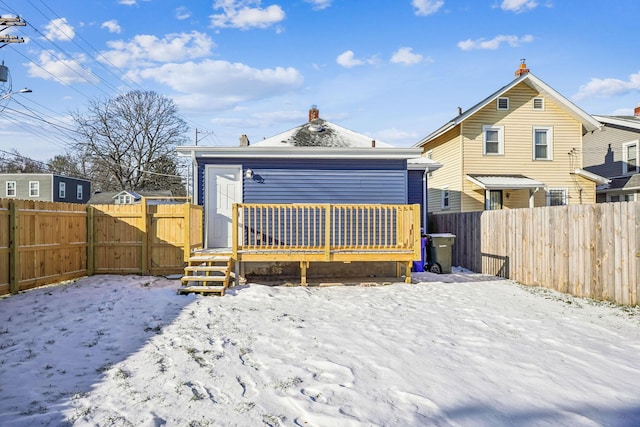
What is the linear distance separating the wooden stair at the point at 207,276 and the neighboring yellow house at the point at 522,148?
10.6 m

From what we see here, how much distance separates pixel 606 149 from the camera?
18578 millimetres

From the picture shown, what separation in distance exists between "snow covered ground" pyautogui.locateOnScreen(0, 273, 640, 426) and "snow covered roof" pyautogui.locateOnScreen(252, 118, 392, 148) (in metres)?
6.53

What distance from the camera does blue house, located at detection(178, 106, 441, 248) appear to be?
955cm

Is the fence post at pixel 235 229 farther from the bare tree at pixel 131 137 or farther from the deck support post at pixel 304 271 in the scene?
the bare tree at pixel 131 137

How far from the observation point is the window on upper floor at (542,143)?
15.8m

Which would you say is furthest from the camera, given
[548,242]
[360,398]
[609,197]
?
[609,197]

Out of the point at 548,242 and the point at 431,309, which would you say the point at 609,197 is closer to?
the point at 548,242

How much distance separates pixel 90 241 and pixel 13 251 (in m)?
2.01

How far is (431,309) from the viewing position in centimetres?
611

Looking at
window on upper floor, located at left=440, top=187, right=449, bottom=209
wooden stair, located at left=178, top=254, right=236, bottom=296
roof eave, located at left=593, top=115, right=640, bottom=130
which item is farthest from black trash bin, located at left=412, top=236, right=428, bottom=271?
roof eave, located at left=593, top=115, right=640, bottom=130

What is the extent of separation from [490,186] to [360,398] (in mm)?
12777

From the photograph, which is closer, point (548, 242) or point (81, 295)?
point (81, 295)

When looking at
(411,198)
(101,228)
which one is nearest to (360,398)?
(101,228)

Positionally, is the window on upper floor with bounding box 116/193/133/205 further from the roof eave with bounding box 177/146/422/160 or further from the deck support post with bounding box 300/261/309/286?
the deck support post with bounding box 300/261/309/286
